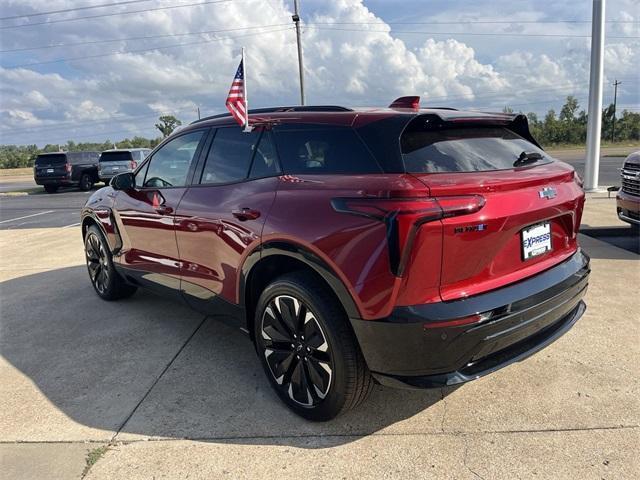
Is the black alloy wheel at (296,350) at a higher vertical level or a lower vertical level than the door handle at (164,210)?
lower

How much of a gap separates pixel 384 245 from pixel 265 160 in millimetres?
1181

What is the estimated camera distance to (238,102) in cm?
341

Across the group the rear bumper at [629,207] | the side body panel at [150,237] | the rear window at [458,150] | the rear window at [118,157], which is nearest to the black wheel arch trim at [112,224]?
the side body panel at [150,237]

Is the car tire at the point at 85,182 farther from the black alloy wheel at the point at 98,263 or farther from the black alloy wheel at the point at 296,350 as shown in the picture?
the black alloy wheel at the point at 296,350

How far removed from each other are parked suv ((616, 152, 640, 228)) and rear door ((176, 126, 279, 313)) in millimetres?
5031

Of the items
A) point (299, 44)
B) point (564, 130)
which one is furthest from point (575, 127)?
point (299, 44)

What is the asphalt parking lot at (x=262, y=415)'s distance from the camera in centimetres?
246

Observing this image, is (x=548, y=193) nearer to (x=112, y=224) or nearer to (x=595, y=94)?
(x=112, y=224)

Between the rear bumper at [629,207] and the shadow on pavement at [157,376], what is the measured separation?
169 inches

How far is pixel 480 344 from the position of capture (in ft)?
7.71

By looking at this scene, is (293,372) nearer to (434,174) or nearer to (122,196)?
(434,174)

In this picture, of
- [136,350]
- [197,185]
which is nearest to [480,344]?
[197,185]

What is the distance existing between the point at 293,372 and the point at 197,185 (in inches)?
61.2

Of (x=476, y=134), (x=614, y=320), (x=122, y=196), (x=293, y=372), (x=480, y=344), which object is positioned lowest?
(x=614, y=320)
